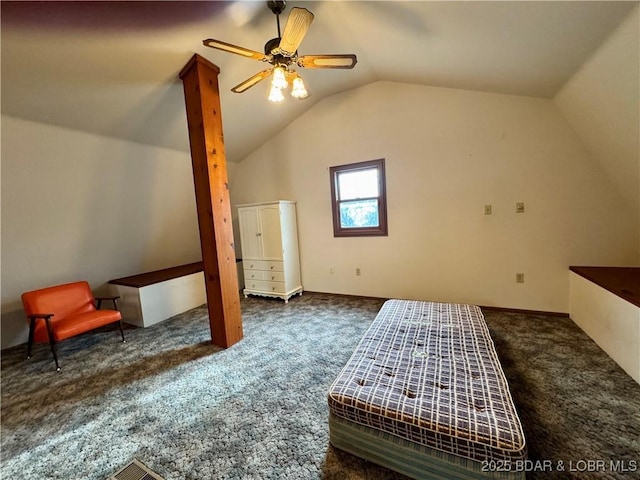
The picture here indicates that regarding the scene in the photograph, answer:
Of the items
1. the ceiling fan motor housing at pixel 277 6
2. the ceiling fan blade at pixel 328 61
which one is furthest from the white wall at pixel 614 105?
the ceiling fan motor housing at pixel 277 6

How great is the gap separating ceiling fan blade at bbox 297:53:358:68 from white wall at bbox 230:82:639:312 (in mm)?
1777

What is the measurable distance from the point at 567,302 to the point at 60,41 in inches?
206

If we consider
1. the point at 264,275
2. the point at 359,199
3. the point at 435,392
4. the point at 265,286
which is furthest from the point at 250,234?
the point at 435,392

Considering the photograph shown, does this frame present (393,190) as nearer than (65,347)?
No

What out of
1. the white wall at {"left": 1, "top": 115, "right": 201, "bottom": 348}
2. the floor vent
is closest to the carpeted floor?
the floor vent

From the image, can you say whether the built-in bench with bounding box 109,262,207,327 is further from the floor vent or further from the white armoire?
the floor vent

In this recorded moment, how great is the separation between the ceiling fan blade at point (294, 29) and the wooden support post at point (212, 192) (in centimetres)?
108

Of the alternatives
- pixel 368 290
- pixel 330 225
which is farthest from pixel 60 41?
pixel 368 290

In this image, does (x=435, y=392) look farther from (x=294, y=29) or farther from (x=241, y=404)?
(x=294, y=29)

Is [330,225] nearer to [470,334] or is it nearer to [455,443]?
[470,334]

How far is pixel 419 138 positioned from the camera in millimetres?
3299

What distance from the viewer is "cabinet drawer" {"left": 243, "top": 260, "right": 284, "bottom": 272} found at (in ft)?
12.9

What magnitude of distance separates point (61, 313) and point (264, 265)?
7.72ft

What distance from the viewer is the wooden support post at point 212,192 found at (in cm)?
241
